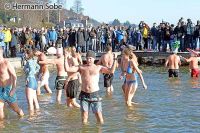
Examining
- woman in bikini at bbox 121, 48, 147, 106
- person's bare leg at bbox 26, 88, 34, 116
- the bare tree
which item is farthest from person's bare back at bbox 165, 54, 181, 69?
the bare tree

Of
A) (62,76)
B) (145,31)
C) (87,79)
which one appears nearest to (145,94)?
(62,76)

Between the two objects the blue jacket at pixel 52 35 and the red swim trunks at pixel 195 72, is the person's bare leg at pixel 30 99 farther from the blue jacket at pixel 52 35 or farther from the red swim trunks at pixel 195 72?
the blue jacket at pixel 52 35

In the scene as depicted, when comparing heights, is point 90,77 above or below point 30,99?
above

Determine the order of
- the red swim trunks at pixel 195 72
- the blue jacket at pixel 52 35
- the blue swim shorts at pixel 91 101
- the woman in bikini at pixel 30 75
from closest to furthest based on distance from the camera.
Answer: the blue swim shorts at pixel 91 101 → the woman in bikini at pixel 30 75 → the red swim trunks at pixel 195 72 → the blue jacket at pixel 52 35

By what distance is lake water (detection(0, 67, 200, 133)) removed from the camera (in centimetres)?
1102

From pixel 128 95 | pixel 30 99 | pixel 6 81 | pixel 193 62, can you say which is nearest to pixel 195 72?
pixel 193 62

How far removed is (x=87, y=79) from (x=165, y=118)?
2.74 meters

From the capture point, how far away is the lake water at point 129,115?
11.0 metres

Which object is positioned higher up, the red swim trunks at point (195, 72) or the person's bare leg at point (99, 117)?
the red swim trunks at point (195, 72)

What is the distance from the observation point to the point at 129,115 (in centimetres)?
1254

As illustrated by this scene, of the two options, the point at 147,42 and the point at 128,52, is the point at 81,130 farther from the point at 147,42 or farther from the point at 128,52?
the point at 147,42

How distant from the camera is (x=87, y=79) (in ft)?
33.8

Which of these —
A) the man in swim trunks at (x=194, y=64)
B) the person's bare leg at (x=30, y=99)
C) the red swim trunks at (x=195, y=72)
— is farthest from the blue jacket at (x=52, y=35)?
the person's bare leg at (x=30, y=99)

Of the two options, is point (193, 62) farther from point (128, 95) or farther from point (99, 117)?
point (99, 117)
